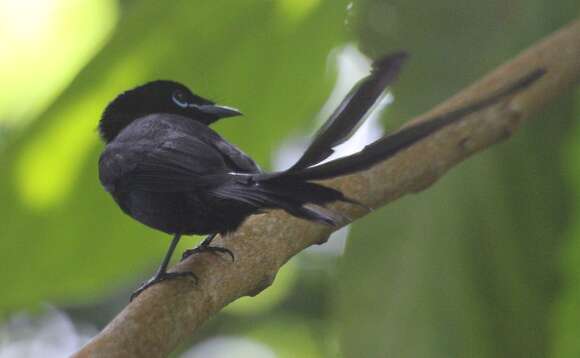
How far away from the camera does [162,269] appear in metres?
2.86

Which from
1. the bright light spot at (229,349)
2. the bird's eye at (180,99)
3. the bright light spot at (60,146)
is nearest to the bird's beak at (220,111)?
the bird's eye at (180,99)

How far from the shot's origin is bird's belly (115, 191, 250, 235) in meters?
2.95

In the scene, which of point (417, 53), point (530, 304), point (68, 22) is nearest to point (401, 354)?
point (530, 304)

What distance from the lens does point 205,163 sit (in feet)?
9.18

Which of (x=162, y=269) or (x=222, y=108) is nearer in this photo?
(x=162, y=269)

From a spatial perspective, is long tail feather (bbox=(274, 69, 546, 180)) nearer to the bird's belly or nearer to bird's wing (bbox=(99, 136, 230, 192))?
bird's wing (bbox=(99, 136, 230, 192))

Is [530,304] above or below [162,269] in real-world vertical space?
above

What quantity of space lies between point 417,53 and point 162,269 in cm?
101

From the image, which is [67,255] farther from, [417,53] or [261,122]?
[417,53]

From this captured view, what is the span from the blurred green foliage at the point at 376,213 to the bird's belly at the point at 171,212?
0.09 m

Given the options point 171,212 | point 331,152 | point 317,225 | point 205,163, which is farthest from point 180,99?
point 331,152

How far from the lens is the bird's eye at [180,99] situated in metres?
3.51

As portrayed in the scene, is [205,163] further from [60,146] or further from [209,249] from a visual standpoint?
[60,146]

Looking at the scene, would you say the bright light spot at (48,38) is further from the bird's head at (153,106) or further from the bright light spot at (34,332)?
the bright light spot at (34,332)
